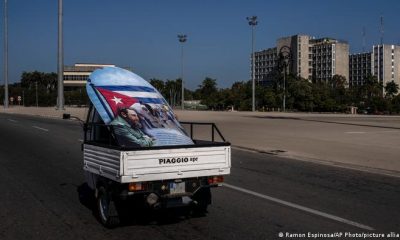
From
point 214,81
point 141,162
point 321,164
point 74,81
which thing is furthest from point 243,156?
point 214,81

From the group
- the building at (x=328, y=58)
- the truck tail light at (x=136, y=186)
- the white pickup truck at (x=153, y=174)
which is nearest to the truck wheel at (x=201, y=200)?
the white pickup truck at (x=153, y=174)

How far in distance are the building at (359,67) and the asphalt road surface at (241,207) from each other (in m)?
151

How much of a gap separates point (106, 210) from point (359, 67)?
16327 cm

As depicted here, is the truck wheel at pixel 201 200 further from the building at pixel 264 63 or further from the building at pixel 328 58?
the building at pixel 328 58

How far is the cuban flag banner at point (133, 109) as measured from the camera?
7.30 m

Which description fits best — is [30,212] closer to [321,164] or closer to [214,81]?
[321,164]

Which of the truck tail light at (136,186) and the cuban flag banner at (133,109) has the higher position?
the cuban flag banner at (133,109)

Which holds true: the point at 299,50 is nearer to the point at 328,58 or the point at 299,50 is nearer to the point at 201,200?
the point at 328,58

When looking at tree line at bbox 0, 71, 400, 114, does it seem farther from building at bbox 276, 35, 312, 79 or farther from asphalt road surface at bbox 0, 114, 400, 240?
asphalt road surface at bbox 0, 114, 400, 240

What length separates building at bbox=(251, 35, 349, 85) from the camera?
135 metres

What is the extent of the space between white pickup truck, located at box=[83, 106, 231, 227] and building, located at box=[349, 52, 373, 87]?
510 ft

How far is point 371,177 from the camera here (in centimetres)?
1185

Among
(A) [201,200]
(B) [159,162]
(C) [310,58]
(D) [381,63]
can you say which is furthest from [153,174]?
(D) [381,63]

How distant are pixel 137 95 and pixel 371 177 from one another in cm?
645
